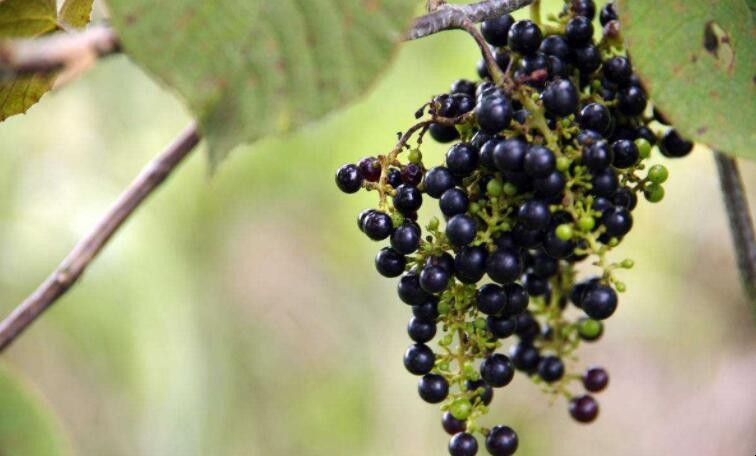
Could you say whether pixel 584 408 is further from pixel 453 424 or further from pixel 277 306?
pixel 277 306

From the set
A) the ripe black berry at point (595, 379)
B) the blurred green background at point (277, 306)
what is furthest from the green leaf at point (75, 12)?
the blurred green background at point (277, 306)

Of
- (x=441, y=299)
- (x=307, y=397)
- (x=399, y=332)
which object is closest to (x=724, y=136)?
(x=441, y=299)

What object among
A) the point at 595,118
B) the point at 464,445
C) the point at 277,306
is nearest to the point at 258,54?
the point at 595,118

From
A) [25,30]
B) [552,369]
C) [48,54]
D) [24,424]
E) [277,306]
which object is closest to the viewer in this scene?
[48,54]

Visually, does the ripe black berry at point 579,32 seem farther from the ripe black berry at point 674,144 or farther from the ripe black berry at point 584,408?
the ripe black berry at point 584,408

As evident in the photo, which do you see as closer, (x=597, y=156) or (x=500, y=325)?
(x=597, y=156)

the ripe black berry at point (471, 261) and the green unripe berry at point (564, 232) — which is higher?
the green unripe berry at point (564, 232)
